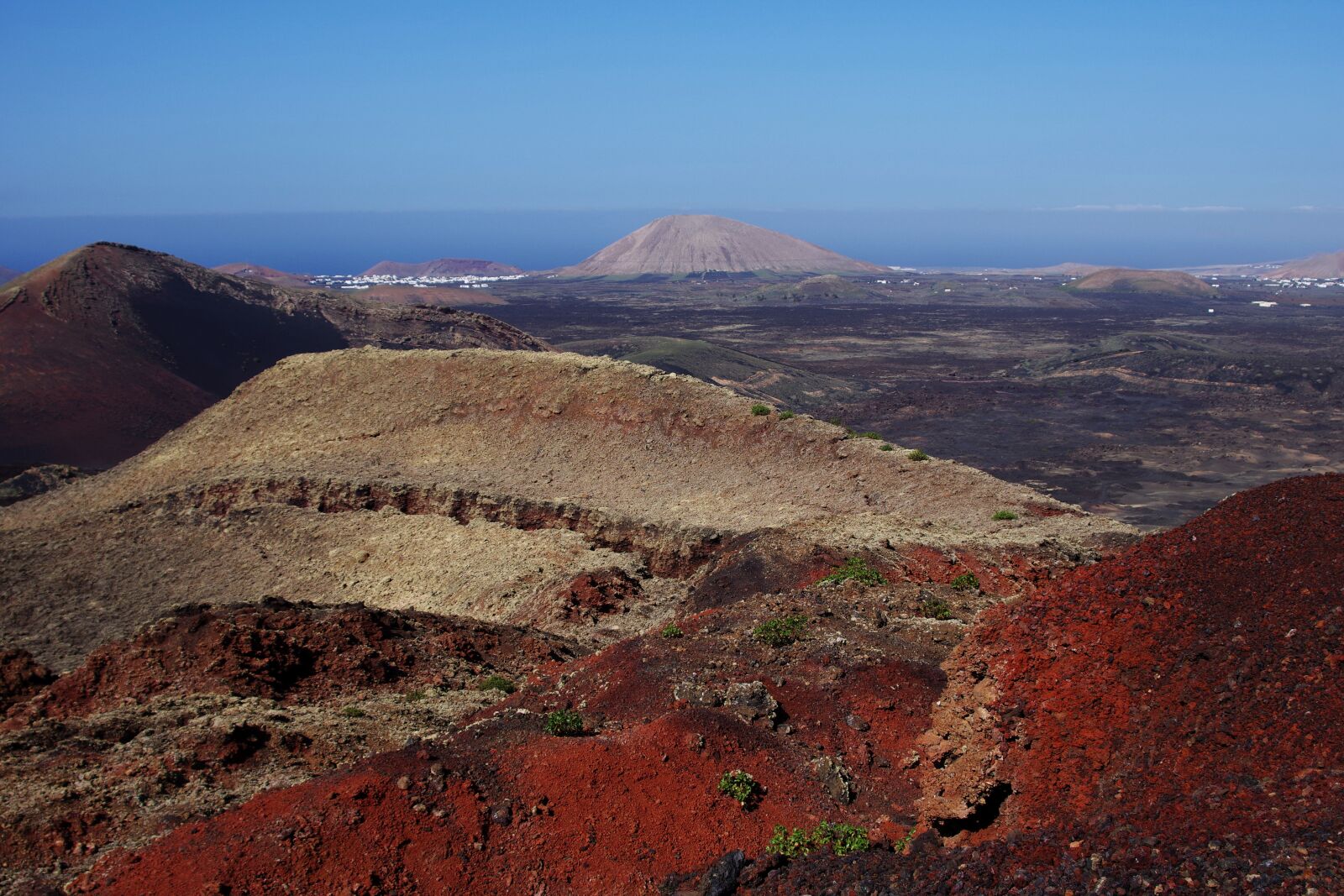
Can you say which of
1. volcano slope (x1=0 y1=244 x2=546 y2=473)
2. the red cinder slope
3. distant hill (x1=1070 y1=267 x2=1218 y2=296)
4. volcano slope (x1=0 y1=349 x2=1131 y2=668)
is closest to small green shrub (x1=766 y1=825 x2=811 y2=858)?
the red cinder slope

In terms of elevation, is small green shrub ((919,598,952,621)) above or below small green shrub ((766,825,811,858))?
above

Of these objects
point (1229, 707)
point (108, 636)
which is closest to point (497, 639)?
point (108, 636)

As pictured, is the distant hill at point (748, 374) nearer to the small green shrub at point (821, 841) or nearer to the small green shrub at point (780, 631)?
the small green shrub at point (780, 631)

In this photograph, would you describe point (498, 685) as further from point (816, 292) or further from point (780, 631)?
point (816, 292)

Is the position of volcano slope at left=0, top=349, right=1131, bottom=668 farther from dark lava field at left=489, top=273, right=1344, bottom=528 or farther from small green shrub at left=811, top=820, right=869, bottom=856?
dark lava field at left=489, top=273, right=1344, bottom=528

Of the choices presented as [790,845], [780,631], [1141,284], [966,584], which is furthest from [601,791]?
[1141,284]

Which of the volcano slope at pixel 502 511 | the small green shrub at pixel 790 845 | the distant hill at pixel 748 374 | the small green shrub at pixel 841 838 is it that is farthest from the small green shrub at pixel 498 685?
the distant hill at pixel 748 374
